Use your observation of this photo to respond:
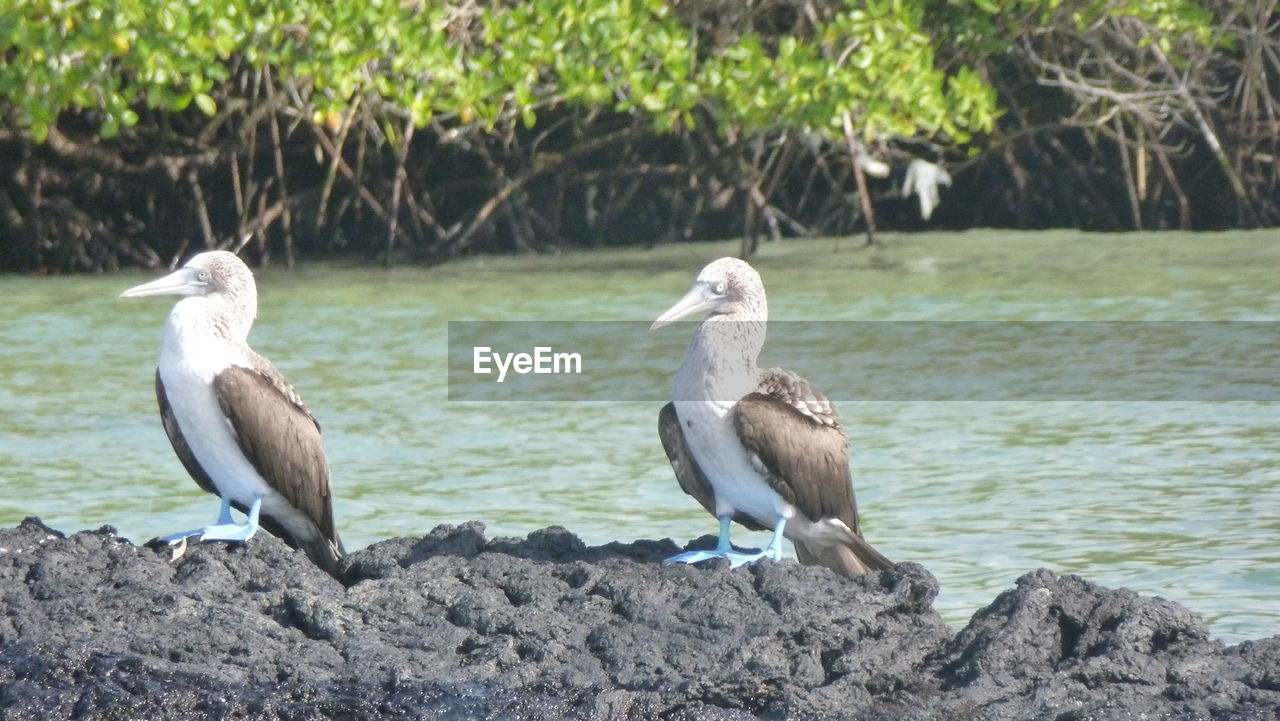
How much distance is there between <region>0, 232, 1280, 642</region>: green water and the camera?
592 centimetres

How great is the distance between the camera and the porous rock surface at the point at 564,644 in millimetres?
3900

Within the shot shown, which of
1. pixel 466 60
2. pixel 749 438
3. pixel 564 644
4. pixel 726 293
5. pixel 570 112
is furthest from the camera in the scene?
pixel 570 112

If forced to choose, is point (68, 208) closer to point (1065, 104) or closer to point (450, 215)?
point (450, 215)

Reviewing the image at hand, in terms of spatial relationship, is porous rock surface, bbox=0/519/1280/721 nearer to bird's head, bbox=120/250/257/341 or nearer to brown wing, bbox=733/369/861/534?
brown wing, bbox=733/369/861/534

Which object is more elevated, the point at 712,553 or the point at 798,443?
the point at 798,443

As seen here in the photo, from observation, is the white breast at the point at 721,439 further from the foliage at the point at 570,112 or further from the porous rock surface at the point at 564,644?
the foliage at the point at 570,112

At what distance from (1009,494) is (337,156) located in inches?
228

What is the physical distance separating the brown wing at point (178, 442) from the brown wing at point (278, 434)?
0.19 m

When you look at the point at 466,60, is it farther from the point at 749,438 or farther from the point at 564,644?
the point at 564,644

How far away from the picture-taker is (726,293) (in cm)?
453

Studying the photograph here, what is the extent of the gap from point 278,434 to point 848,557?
49.0 inches

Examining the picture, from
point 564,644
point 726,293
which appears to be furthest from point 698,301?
point 564,644

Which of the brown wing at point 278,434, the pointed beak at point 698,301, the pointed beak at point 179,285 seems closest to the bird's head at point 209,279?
the pointed beak at point 179,285

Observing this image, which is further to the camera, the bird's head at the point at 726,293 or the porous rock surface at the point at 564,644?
the bird's head at the point at 726,293
